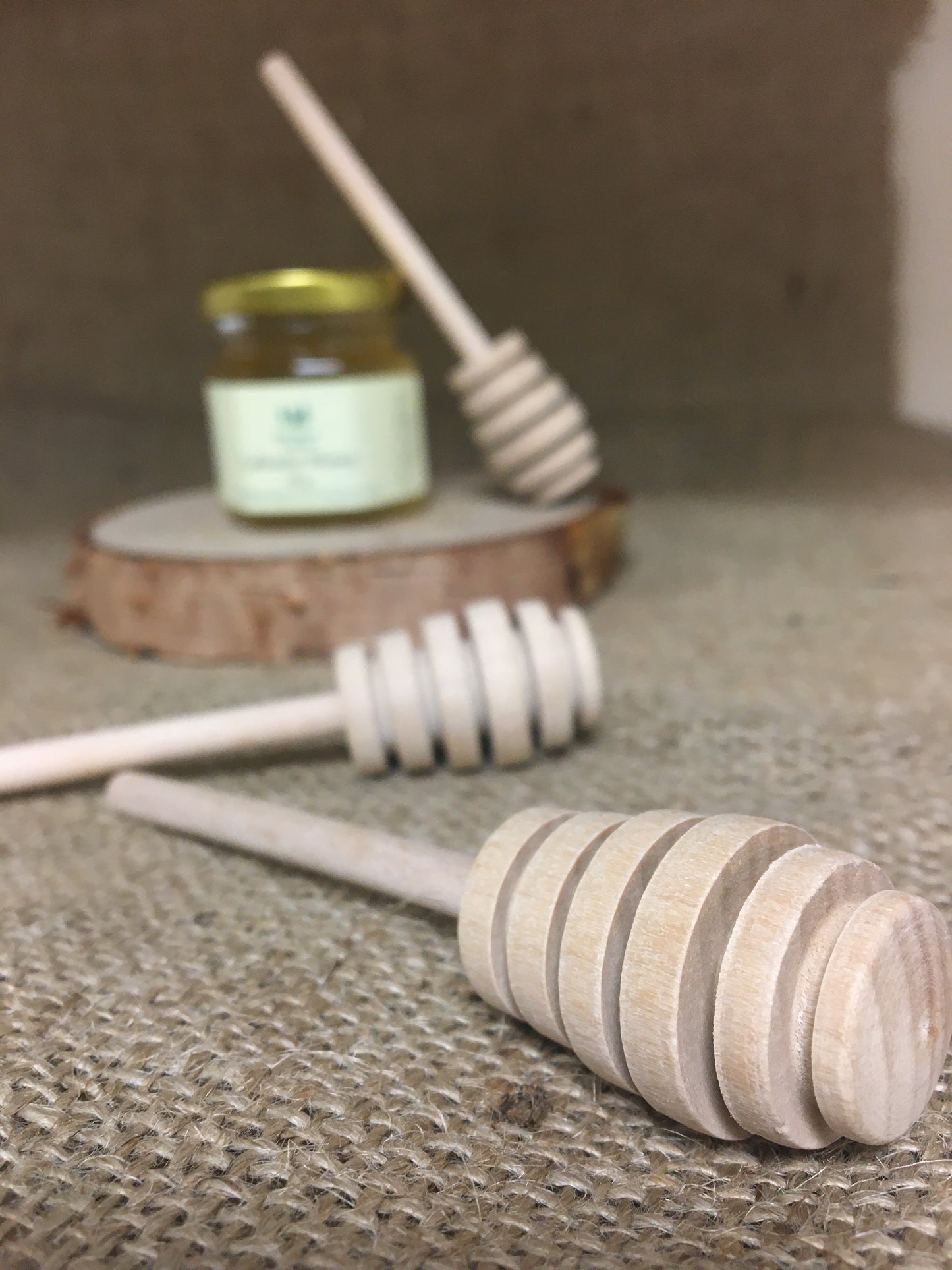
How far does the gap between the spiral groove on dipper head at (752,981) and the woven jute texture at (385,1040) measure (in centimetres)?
2

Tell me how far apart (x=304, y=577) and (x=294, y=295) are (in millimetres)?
199

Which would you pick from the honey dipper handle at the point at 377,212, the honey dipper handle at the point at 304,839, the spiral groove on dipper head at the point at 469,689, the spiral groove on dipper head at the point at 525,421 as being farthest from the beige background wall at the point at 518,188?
the honey dipper handle at the point at 304,839

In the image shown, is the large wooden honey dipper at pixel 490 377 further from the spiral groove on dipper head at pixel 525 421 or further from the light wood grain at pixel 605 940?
the light wood grain at pixel 605 940

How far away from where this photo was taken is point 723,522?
3.58 feet

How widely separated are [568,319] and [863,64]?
1.37 ft

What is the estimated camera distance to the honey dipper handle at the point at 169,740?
0.54 meters

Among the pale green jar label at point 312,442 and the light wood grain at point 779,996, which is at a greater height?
the pale green jar label at point 312,442

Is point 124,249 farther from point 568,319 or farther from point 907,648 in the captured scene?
point 907,648

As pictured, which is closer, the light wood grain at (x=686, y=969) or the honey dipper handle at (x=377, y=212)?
the light wood grain at (x=686, y=969)

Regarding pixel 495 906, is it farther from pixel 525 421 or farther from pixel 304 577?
pixel 525 421

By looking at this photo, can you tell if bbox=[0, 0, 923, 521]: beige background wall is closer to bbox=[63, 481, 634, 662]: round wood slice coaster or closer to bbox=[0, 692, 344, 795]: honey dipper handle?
bbox=[63, 481, 634, 662]: round wood slice coaster

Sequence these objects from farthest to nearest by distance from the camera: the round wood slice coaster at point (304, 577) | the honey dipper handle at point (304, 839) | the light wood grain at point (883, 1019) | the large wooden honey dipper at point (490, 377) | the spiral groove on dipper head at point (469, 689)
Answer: the large wooden honey dipper at point (490, 377)
the round wood slice coaster at point (304, 577)
the spiral groove on dipper head at point (469, 689)
the honey dipper handle at point (304, 839)
the light wood grain at point (883, 1019)

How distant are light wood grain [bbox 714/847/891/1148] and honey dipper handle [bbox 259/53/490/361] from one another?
25.0 inches

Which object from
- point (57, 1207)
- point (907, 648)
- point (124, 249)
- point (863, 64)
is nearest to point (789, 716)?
point (907, 648)
